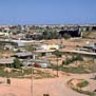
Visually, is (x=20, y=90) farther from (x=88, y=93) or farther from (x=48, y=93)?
(x=88, y=93)

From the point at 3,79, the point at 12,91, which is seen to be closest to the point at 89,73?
the point at 3,79

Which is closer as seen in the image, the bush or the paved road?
the paved road

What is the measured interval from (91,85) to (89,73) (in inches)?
237

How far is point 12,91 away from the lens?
75.9 ft

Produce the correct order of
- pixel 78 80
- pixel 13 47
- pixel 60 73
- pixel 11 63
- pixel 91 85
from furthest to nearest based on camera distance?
pixel 13 47
pixel 11 63
pixel 60 73
pixel 78 80
pixel 91 85

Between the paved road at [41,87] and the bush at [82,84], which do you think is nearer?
the paved road at [41,87]

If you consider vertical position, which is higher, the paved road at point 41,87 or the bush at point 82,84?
the paved road at point 41,87

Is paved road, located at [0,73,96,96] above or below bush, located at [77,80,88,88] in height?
above

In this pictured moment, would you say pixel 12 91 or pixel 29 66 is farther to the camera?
pixel 29 66

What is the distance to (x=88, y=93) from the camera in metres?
23.5

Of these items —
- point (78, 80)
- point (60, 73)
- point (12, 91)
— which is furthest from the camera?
point (60, 73)

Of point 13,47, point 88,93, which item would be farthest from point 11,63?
point 13,47

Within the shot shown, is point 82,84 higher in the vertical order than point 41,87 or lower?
lower

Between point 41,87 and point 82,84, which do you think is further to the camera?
point 82,84
